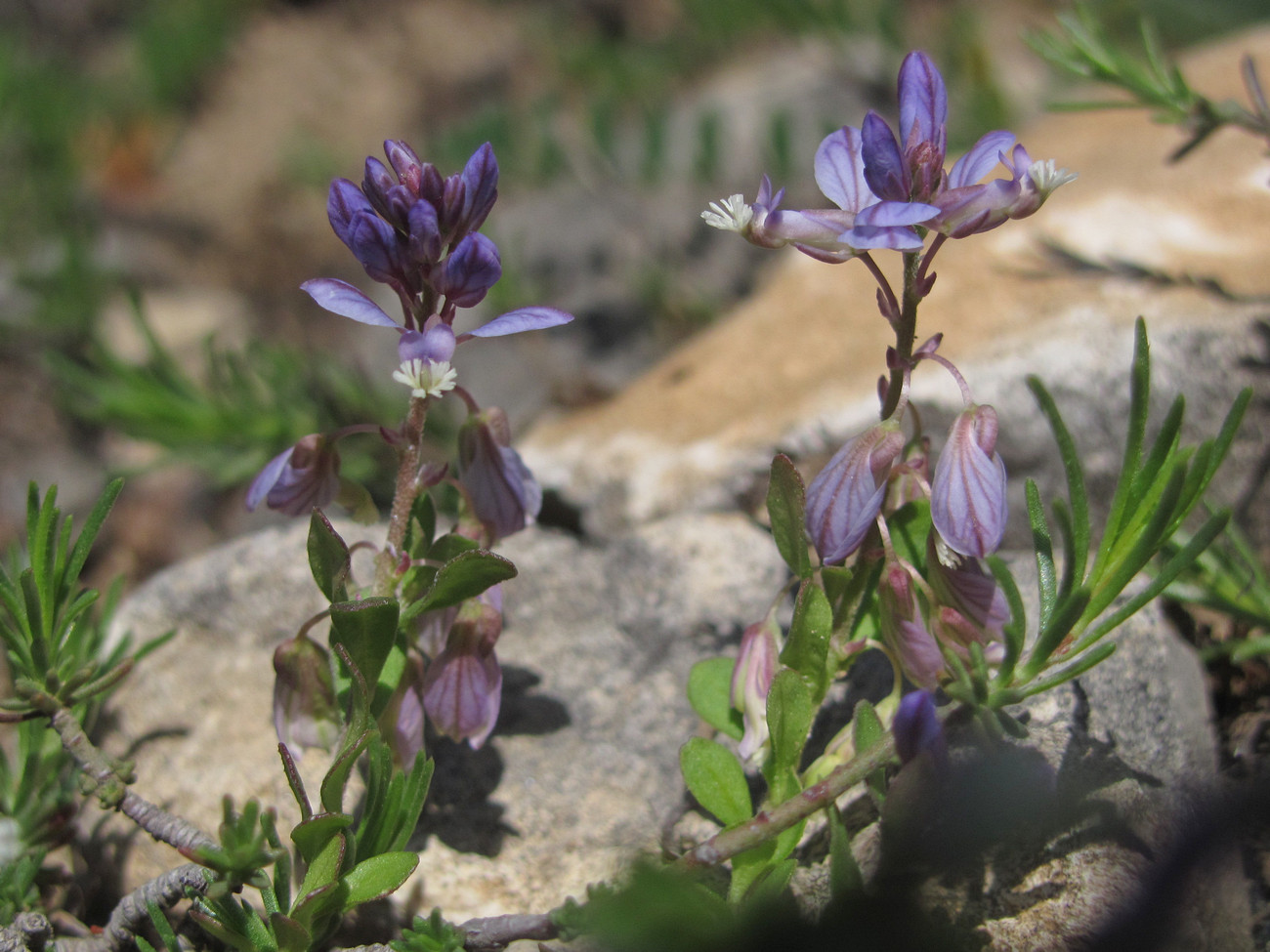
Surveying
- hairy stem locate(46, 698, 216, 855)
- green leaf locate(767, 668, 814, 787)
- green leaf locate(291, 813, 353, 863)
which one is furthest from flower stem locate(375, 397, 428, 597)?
green leaf locate(767, 668, 814, 787)

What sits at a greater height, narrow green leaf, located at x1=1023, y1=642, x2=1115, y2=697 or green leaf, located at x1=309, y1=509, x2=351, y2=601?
green leaf, located at x1=309, y1=509, x2=351, y2=601

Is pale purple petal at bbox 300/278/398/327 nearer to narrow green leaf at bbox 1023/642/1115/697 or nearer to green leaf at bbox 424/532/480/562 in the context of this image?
green leaf at bbox 424/532/480/562

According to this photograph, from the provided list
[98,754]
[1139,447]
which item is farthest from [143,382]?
[1139,447]

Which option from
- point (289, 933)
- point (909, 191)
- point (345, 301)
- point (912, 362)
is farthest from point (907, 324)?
point (289, 933)

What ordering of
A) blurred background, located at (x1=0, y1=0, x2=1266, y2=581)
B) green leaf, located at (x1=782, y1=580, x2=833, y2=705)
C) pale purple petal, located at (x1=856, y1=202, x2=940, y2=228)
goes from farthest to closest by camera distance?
blurred background, located at (x1=0, y1=0, x2=1266, y2=581)
green leaf, located at (x1=782, y1=580, x2=833, y2=705)
pale purple petal, located at (x1=856, y1=202, x2=940, y2=228)

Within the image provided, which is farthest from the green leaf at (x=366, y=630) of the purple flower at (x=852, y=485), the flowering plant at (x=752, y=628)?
the purple flower at (x=852, y=485)

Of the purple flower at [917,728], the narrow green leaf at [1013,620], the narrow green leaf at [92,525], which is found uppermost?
the narrow green leaf at [92,525]

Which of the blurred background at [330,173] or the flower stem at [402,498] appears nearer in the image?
the flower stem at [402,498]

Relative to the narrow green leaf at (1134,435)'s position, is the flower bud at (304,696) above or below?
below

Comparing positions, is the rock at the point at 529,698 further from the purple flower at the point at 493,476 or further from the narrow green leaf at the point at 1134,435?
the narrow green leaf at the point at 1134,435
